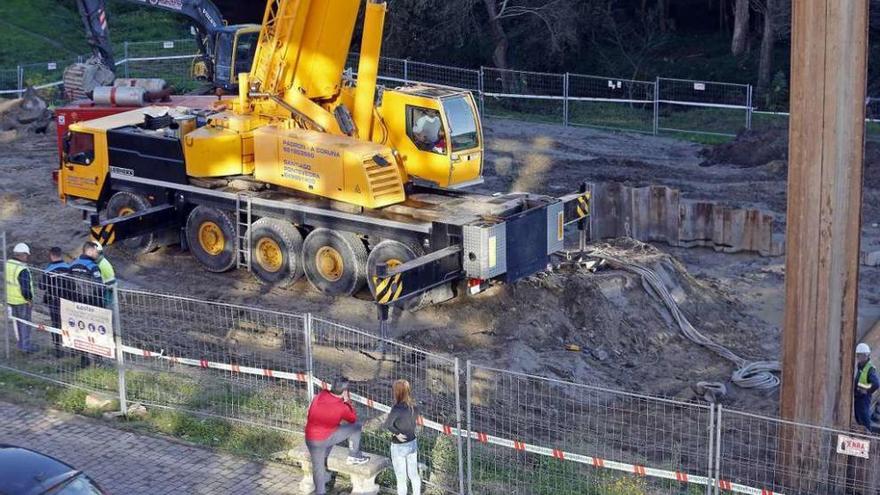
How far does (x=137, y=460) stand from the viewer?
42.8 ft

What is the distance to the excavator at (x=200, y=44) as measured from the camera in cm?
2911

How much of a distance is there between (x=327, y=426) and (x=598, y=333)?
7.67 m

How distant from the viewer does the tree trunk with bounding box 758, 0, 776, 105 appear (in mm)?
37938

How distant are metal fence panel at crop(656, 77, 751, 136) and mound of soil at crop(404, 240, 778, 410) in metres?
13.8

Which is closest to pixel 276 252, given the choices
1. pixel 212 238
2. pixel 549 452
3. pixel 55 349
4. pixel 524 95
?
pixel 212 238

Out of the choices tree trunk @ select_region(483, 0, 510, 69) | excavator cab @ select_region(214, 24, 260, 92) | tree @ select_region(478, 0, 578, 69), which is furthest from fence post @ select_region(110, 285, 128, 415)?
tree trunk @ select_region(483, 0, 510, 69)

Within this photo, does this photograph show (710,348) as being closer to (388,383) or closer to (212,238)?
(388,383)

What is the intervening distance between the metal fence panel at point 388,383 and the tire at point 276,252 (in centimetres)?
179

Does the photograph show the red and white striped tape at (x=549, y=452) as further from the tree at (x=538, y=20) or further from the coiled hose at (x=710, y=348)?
the tree at (x=538, y=20)

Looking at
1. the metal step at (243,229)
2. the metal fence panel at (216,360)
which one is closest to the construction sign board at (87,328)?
the metal fence panel at (216,360)

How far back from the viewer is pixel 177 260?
70.0 feet

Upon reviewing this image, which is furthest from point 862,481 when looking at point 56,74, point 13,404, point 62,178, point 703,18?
point 703,18

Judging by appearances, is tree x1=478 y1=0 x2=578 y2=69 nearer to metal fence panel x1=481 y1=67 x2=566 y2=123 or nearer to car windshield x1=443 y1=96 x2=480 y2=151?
metal fence panel x1=481 y1=67 x2=566 y2=123

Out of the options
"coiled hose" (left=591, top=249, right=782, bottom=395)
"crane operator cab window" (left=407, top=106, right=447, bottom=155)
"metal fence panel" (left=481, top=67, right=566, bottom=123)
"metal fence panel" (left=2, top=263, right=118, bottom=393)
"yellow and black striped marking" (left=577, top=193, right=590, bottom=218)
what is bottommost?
"coiled hose" (left=591, top=249, right=782, bottom=395)
